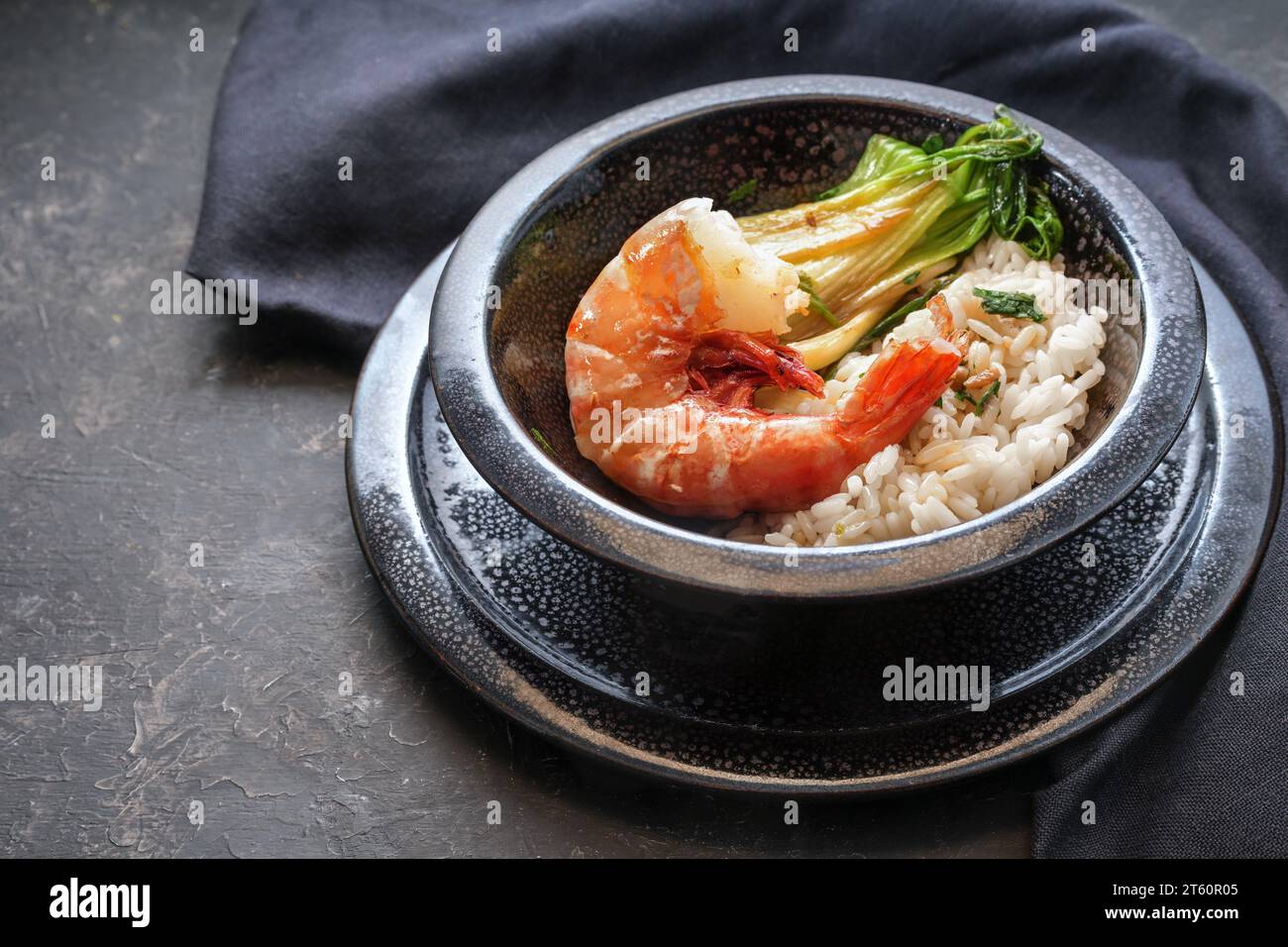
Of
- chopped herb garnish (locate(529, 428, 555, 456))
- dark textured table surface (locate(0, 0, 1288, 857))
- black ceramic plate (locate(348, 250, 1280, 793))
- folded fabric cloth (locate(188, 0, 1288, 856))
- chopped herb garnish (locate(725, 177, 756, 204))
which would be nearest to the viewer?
black ceramic plate (locate(348, 250, 1280, 793))

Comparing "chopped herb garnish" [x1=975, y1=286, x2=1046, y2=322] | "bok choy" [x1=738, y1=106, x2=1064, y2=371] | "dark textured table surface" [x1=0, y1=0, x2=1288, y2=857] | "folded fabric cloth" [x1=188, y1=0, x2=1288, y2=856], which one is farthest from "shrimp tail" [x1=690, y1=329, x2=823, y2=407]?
"folded fabric cloth" [x1=188, y1=0, x2=1288, y2=856]

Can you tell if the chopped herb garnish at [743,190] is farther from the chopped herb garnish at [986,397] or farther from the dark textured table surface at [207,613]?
the dark textured table surface at [207,613]

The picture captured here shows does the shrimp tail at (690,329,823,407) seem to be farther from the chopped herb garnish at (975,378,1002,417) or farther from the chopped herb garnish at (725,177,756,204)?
the chopped herb garnish at (725,177,756,204)

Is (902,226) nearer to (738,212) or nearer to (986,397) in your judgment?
(738,212)

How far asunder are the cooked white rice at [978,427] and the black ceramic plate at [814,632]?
0.55 ft

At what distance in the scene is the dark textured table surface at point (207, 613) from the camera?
2516 millimetres

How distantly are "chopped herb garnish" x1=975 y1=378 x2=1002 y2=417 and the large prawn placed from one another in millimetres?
141

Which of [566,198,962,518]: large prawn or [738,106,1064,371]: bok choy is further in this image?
[738,106,1064,371]: bok choy

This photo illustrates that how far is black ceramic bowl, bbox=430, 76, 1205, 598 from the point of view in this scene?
227 centimetres

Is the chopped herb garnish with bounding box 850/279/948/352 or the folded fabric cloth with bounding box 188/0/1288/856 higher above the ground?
the folded fabric cloth with bounding box 188/0/1288/856

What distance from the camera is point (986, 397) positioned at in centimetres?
281

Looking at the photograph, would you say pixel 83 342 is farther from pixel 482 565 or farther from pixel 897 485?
pixel 897 485

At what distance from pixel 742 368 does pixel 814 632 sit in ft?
2.26
